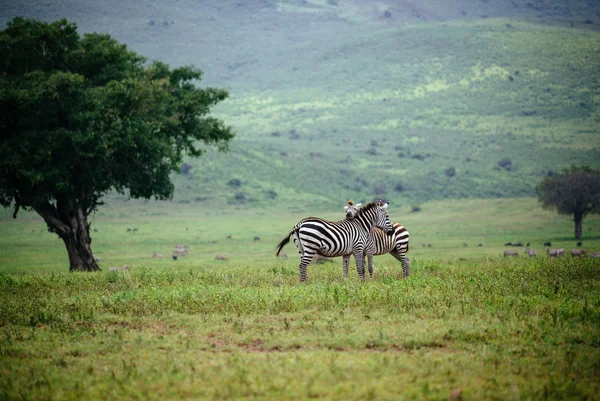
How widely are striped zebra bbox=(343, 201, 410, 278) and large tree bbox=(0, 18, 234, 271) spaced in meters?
9.06

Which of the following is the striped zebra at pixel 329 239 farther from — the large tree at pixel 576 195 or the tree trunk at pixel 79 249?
the large tree at pixel 576 195

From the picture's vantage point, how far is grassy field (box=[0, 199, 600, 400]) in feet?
26.3

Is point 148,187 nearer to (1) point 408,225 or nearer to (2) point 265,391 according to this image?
(2) point 265,391

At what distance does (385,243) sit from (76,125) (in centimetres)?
1186

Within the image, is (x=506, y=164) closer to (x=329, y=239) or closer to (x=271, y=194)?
(x=271, y=194)

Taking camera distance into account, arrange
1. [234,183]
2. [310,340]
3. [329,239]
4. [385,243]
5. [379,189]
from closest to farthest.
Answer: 1. [310,340]
2. [329,239]
3. [385,243]
4. [234,183]
5. [379,189]

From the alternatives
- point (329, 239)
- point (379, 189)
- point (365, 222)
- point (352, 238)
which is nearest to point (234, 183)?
point (379, 189)

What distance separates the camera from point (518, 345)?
960cm

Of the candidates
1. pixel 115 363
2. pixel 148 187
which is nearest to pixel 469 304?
pixel 115 363

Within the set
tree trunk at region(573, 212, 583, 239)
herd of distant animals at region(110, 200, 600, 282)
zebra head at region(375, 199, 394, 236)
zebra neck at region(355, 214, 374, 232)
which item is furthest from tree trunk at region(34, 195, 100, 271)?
tree trunk at region(573, 212, 583, 239)

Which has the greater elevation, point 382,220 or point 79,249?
point 382,220

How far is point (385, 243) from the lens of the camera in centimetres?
1755

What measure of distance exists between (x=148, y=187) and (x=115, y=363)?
678 inches

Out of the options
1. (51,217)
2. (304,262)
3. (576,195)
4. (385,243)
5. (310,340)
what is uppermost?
(576,195)
